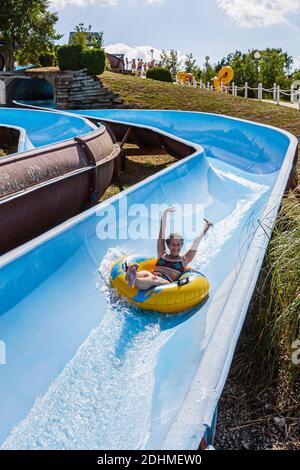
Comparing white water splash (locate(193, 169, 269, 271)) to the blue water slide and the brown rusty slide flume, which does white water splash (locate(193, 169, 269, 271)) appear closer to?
the blue water slide

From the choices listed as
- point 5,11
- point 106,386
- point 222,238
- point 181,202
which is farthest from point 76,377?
Result: point 5,11

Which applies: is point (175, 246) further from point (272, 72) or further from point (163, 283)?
point (272, 72)

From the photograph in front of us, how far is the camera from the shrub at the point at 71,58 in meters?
20.5

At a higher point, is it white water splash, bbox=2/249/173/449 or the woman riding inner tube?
the woman riding inner tube

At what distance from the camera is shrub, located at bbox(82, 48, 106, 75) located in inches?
789

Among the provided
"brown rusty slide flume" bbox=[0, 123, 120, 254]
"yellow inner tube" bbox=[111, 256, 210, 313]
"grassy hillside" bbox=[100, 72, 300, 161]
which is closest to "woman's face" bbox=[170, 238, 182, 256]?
"yellow inner tube" bbox=[111, 256, 210, 313]

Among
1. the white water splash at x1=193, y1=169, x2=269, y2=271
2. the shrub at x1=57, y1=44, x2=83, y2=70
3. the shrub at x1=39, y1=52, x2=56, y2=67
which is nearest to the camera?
the white water splash at x1=193, y1=169, x2=269, y2=271

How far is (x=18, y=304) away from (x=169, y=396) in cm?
111

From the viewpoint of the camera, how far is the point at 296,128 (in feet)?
39.7

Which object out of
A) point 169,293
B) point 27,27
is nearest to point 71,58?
point 27,27

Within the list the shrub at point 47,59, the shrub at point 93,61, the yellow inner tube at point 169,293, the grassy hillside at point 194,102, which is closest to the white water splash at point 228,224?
the yellow inner tube at point 169,293

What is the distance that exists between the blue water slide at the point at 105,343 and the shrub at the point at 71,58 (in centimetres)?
1644

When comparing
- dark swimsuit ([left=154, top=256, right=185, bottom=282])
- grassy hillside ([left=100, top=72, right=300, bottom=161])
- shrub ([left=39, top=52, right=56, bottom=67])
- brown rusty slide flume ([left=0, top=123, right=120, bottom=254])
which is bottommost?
dark swimsuit ([left=154, top=256, right=185, bottom=282])

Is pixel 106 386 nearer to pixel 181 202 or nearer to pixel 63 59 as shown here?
pixel 181 202
